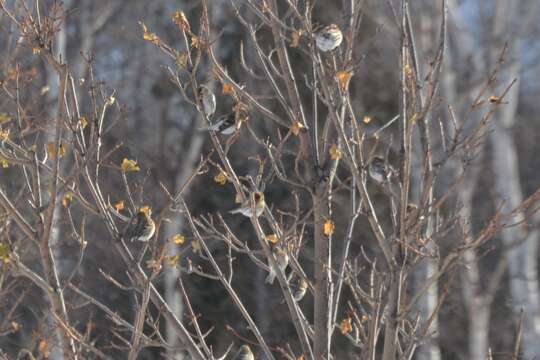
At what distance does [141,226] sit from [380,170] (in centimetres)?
80

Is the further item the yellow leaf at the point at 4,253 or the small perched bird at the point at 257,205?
the small perched bird at the point at 257,205

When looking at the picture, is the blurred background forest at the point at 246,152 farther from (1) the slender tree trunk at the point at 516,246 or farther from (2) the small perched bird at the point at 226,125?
(2) the small perched bird at the point at 226,125

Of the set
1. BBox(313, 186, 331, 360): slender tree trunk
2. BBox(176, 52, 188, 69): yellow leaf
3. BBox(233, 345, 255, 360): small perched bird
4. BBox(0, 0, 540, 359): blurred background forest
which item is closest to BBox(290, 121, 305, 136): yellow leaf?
BBox(313, 186, 331, 360): slender tree trunk

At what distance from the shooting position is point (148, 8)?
11586mm

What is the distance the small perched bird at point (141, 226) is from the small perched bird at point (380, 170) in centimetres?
73

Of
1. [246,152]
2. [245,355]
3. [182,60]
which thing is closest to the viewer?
[182,60]

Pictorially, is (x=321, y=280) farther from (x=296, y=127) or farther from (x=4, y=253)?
(x=4, y=253)

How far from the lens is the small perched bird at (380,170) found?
9.03 feet

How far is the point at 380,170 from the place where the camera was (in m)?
2.91

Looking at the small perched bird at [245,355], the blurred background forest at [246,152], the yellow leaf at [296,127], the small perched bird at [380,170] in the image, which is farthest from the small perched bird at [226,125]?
the blurred background forest at [246,152]

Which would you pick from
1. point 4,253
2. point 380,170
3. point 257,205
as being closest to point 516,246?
point 380,170

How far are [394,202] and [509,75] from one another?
5.38 metres

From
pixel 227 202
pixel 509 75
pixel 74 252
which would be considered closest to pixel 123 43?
pixel 227 202

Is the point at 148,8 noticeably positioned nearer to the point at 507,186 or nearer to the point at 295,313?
the point at 507,186
